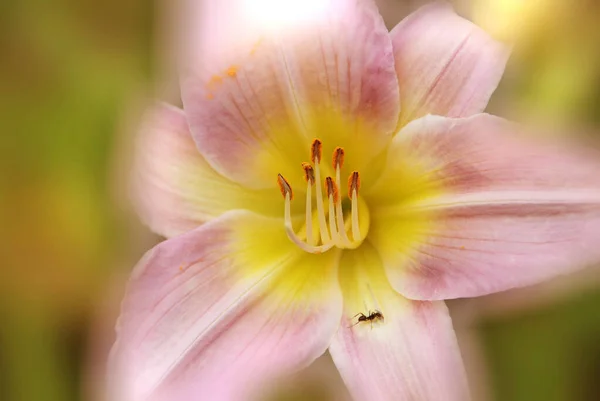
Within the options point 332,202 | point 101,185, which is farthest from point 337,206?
point 101,185

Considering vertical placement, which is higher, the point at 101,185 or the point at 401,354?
the point at 101,185

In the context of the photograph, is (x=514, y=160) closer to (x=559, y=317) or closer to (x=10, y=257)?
(x=559, y=317)

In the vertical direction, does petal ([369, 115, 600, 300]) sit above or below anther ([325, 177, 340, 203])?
below

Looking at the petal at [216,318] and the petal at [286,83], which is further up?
the petal at [286,83]

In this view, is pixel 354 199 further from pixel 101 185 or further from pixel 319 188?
pixel 101 185

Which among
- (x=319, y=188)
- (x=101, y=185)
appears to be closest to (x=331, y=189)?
(x=319, y=188)
